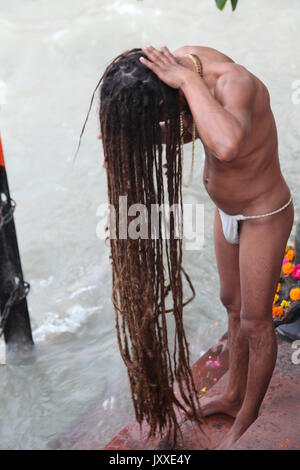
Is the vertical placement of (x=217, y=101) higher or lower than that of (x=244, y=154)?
higher

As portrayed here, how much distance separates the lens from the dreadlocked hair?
211cm

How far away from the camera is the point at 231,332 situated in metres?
2.71

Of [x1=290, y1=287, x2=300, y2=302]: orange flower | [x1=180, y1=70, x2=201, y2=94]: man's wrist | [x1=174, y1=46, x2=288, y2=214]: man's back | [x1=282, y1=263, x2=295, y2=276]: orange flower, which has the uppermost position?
[x1=180, y1=70, x2=201, y2=94]: man's wrist

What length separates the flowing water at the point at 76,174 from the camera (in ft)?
13.0

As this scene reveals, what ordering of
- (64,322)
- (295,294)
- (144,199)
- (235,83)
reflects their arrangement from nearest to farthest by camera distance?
(235,83)
(144,199)
(295,294)
(64,322)

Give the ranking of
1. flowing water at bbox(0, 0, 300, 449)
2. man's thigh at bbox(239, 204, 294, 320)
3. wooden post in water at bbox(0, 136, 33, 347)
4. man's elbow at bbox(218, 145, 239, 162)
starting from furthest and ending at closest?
flowing water at bbox(0, 0, 300, 449), wooden post in water at bbox(0, 136, 33, 347), man's thigh at bbox(239, 204, 294, 320), man's elbow at bbox(218, 145, 239, 162)

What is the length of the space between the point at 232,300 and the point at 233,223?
1.32 feet

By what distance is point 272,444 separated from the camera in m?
2.33

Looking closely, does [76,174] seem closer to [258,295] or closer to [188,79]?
[258,295]

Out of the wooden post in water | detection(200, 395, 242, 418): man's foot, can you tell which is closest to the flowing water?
the wooden post in water

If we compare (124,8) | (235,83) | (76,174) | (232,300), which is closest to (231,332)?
(232,300)

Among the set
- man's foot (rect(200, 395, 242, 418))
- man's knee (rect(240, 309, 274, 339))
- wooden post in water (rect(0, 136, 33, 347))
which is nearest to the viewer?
man's knee (rect(240, 309, 274, 339))

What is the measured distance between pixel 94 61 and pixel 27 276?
462 cm

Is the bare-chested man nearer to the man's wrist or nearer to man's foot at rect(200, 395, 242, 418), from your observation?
the man's wrist
